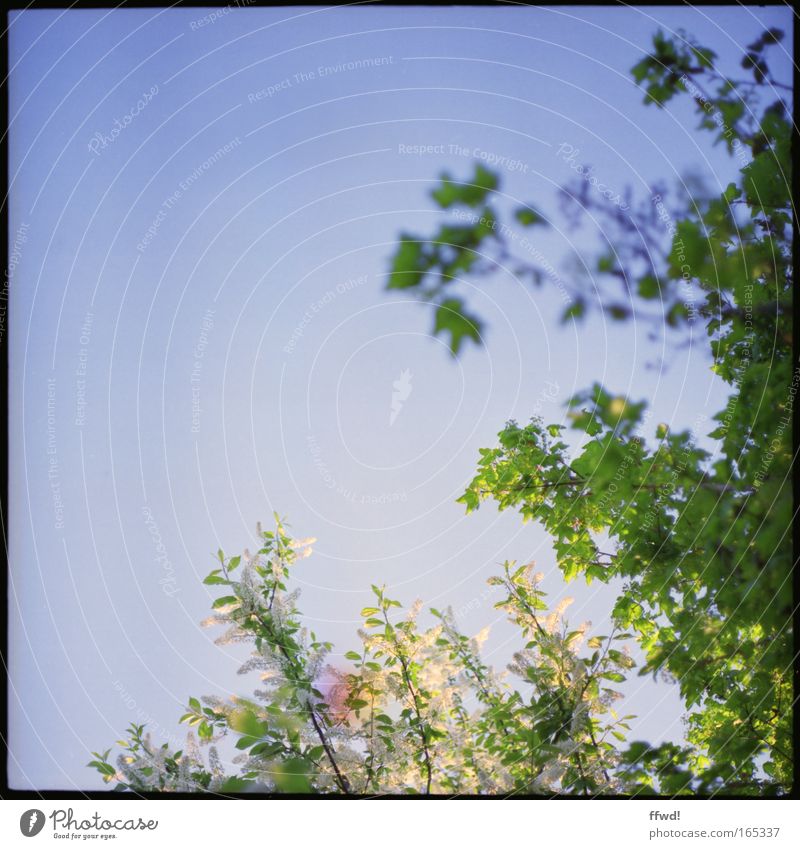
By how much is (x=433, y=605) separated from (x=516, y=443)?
1.27ft

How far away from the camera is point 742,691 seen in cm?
159

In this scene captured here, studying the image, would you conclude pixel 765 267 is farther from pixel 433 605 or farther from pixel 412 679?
pixel 412 679

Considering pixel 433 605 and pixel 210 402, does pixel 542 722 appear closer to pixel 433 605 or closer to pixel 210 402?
pixel 433 605

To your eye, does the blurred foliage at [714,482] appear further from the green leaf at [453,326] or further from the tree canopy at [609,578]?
the green leaf at [453,326]

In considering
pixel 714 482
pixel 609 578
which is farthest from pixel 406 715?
pixel 714 482

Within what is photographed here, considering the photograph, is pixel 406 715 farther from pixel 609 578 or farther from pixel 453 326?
pixel 453 326

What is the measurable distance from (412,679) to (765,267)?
116 cm

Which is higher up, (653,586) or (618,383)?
(618,383)

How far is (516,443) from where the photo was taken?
1609 mm

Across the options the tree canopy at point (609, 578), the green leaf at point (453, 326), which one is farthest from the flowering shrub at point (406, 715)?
the green leaf at point (453, 326)
